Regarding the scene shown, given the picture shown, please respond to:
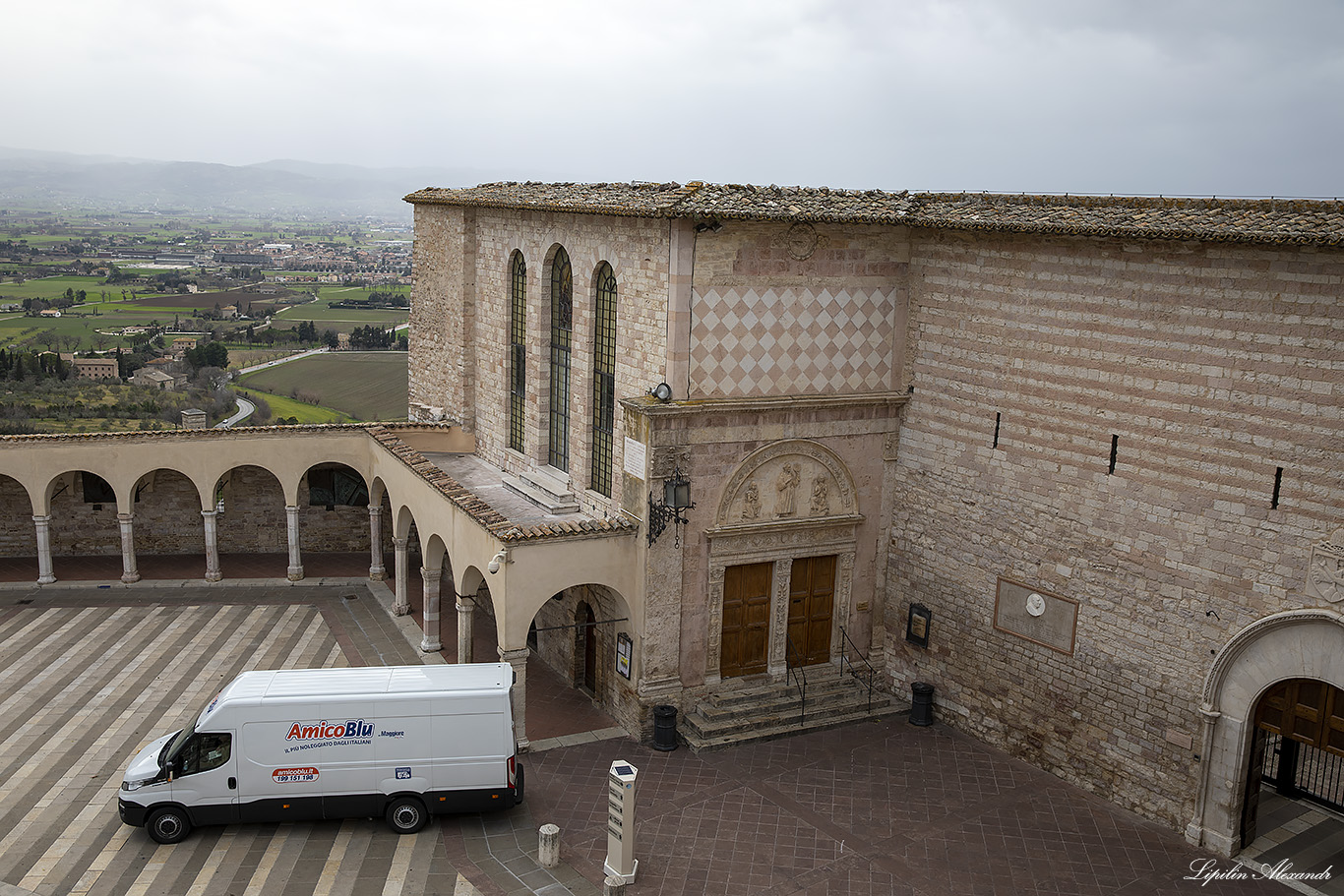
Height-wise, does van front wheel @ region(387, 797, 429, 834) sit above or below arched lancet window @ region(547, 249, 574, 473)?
below

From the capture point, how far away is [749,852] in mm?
15359

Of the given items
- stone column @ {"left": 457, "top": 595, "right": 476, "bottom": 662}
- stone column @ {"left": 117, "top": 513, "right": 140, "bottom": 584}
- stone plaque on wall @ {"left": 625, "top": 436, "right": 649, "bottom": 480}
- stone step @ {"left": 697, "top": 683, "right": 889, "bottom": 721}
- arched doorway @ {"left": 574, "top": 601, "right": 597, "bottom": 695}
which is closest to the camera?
stone plaque on wall @ {"left": 625, "top": 436, "right": 649, "bottom": 480}

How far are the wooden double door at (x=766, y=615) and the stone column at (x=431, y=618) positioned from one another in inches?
255

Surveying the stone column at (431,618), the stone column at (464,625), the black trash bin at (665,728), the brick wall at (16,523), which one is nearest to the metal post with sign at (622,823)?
the black trash bin at (665,728)

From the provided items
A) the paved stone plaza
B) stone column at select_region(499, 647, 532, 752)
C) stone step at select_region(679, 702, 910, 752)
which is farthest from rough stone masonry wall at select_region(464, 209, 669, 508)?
the paved stone plaza

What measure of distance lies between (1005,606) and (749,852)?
6.11m

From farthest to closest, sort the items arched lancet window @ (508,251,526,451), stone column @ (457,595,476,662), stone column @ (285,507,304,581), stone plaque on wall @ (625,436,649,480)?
1. stone column @ (285,507,304,581)
2. arched lancet window @ (508,251,526,451)
3. stone column @ (457,595,476,662)
4. stone plaque on wall @ (625,436,649,480)

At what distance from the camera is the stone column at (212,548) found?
27000mm

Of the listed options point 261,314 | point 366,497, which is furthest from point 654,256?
point 261,314

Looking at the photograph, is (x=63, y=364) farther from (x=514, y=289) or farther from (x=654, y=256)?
(x=654, y=256)

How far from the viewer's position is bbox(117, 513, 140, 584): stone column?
26.6 m

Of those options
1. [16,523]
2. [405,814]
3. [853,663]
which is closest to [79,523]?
[16,523]

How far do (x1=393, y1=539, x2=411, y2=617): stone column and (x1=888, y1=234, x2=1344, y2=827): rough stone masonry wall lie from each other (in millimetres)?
11063

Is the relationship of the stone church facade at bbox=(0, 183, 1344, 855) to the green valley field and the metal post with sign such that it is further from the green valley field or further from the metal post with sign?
the green valley field
